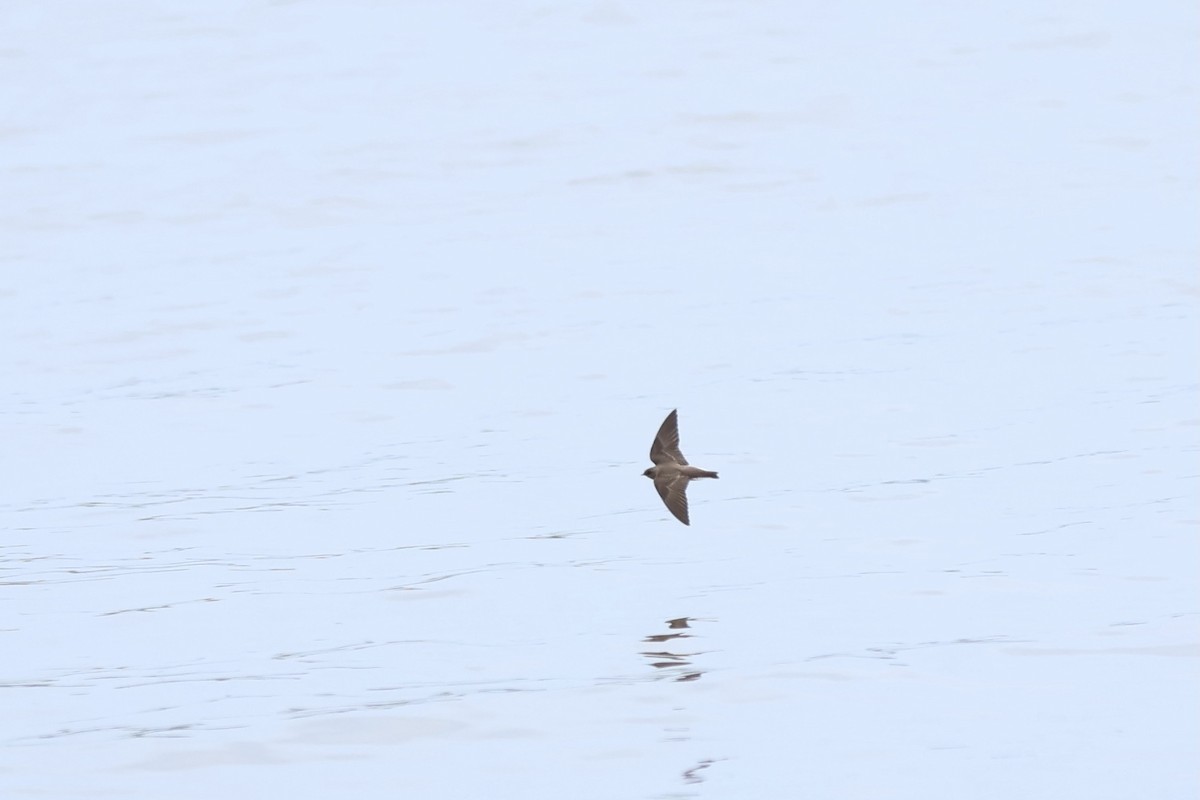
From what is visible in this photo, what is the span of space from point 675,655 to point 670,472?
2.47 m

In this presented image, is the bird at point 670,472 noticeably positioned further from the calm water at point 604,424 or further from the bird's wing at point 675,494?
the calm water at point 604,424

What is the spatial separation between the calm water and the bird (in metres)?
0.40

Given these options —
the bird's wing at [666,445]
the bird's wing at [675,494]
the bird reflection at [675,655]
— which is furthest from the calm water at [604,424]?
the bird's wing at [666,445]

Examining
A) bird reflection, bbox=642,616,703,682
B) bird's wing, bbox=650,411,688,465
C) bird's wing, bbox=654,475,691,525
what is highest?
bird's wing, bbox=650,411,688,465

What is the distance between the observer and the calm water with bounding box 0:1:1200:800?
32.4 ft

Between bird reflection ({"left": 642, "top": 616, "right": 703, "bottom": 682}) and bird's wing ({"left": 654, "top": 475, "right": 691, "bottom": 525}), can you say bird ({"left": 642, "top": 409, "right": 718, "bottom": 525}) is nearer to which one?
bird's wing ({"left": 654, "top": 475, "right": 691, "bottom": 525})

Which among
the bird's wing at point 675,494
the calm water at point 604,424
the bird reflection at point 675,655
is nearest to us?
the calm water at point 604,424

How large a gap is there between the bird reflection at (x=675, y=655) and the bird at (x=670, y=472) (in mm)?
1621

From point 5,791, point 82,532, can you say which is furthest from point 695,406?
point 5,791

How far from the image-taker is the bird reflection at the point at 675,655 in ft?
34.6

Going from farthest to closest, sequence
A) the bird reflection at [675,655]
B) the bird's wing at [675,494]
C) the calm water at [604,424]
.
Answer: the bird's wing at [675,494] → the bird reflection at [675,655] → the calm water at [604,424]

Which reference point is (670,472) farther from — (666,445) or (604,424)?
(604,424)

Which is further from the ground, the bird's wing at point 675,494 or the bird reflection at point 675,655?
the bird's wing at point 675,494

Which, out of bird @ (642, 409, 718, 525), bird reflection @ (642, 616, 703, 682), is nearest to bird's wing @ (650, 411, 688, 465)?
bird @ (642, 409, 718, 525)
